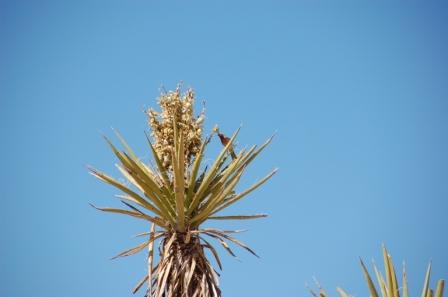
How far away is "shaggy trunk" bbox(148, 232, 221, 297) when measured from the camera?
4961 mm

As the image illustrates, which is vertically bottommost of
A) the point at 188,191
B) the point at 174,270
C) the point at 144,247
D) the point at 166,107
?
the point at 174,270

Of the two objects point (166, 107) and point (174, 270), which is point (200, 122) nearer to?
point (166, 107)

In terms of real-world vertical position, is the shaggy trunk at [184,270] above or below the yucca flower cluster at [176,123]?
below

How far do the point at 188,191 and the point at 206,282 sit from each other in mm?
1038

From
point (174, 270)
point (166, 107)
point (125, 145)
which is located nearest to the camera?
point (174, 270)

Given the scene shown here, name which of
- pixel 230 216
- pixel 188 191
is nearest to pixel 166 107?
pixel 188 191

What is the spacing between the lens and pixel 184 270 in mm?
5094

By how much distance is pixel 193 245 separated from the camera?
208 inches

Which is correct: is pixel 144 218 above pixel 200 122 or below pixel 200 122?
below

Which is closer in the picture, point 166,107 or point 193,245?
point 193,245

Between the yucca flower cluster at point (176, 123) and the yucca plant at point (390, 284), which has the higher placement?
the yucca flower cluster at point (176, 123)

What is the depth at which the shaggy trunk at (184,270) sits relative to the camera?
496cm

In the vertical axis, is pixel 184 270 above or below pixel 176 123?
below

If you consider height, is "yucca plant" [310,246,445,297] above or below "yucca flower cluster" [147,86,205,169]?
below
